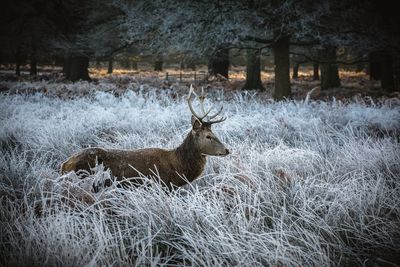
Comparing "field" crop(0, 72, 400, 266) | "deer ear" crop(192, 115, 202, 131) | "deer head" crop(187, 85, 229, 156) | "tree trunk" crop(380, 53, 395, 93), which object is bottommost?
"field" crop(0, 72, 400, 266)

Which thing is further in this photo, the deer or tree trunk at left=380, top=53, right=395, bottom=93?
tree trunk at left=380, top=53, right=395, bottom=93

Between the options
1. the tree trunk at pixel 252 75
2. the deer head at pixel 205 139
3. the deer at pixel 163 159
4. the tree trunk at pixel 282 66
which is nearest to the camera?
the deer at pixel 163 159

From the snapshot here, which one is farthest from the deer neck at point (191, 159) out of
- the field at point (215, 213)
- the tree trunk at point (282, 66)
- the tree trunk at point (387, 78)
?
the tree trunk at point (387, 78)

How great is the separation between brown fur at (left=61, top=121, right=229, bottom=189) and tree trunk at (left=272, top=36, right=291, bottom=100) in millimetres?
6846

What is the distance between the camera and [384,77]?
14367mm

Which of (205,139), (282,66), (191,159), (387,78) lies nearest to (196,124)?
(205,139)

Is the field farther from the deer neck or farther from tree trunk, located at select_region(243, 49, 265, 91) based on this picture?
tree trunk, located at select_region(243, 49, 265, 91)

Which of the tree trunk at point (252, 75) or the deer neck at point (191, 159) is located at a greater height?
the tree trunk at point (252, 75)

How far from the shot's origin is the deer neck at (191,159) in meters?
3.76

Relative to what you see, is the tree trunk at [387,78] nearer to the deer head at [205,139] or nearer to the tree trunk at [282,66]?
the tree trunk at [282,66]

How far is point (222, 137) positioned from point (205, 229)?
318 cm

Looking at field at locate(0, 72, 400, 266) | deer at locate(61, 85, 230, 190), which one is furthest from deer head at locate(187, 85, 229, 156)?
field at locate(0, 72, 400, 266)

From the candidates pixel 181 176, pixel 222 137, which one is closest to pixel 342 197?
pixel 181 176

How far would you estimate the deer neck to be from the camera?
3762 millimetres
